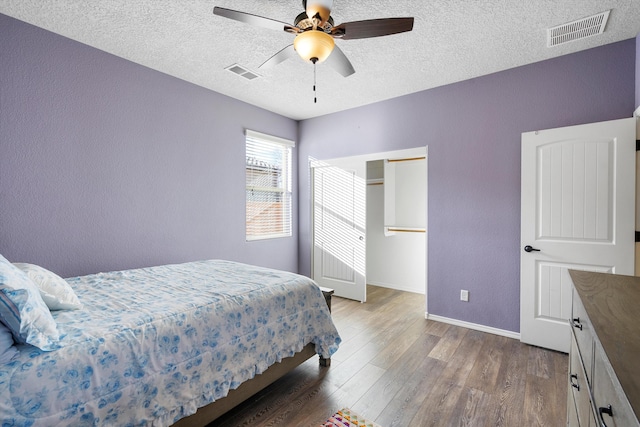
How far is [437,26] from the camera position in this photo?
7.70ft

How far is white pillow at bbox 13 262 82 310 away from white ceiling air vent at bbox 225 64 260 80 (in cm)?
235

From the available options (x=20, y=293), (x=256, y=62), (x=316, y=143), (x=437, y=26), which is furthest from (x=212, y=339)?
(x=316, y=143)

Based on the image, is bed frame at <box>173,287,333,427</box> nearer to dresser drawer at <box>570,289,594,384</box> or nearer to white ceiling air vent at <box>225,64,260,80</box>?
dresser drawer at <box>570,289,594,384</box>

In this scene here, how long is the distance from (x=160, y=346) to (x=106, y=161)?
82.4 inches

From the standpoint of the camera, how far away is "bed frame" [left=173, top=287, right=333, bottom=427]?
1610 mm

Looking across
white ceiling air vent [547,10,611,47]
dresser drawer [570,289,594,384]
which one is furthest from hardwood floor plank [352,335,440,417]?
white ceiling air vent [547,10,611,47]

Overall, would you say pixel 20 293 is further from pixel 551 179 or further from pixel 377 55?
pixel 551 179

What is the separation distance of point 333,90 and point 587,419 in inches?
136

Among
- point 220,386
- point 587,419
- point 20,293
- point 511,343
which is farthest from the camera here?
point 511,343

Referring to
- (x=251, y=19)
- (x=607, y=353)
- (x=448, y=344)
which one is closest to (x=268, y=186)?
(x=251, y=19)

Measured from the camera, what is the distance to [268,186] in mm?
4426

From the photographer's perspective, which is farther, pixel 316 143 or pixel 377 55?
pixel 316 143

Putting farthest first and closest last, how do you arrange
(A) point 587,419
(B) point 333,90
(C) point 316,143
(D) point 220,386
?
(C) point 316,143 → (B) point 333,90 → (D) point 220,386 → (A) point 587,419

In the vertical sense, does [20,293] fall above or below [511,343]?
above
